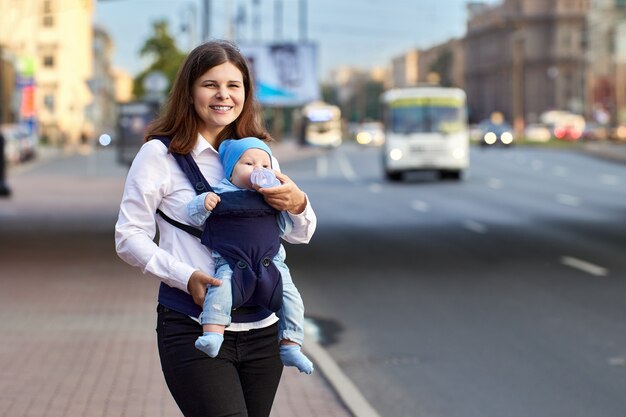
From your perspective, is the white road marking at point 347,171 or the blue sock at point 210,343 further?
the white road marking at point 347,171

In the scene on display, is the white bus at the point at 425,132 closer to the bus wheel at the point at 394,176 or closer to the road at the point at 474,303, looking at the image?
the bus wheel at the point at 394,176

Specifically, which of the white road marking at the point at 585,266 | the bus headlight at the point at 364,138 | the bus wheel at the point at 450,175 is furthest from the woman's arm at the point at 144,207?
the bus headlight at the point at 364,138

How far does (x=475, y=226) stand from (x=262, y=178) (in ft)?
65.0

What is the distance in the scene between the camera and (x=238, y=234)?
4090 mm

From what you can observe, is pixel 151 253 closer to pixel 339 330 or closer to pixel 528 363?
pixel 528 363

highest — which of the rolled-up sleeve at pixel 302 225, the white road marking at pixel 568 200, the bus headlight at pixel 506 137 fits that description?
the rolled-up sleeve at pixel 302 225

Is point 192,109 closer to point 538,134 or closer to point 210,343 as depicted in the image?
point 210,343

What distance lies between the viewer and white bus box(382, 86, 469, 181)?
43094 mm

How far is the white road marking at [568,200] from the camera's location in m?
29.8

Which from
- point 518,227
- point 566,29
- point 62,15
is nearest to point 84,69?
point 62,15

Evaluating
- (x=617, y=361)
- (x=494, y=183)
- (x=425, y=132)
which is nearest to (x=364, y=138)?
(x=425, y=132)

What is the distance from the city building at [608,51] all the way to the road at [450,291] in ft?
145

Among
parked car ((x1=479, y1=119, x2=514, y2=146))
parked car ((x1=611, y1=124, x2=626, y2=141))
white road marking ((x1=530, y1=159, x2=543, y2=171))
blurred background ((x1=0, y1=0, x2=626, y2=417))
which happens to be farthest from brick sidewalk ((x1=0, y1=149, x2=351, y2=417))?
parked car ((x1=611, y1=124, x2=626, y2=141))

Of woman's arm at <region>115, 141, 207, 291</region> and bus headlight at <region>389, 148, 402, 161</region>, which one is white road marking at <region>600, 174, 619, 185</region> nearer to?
bus headlight at <region>389, 148, 402, 161</region>
